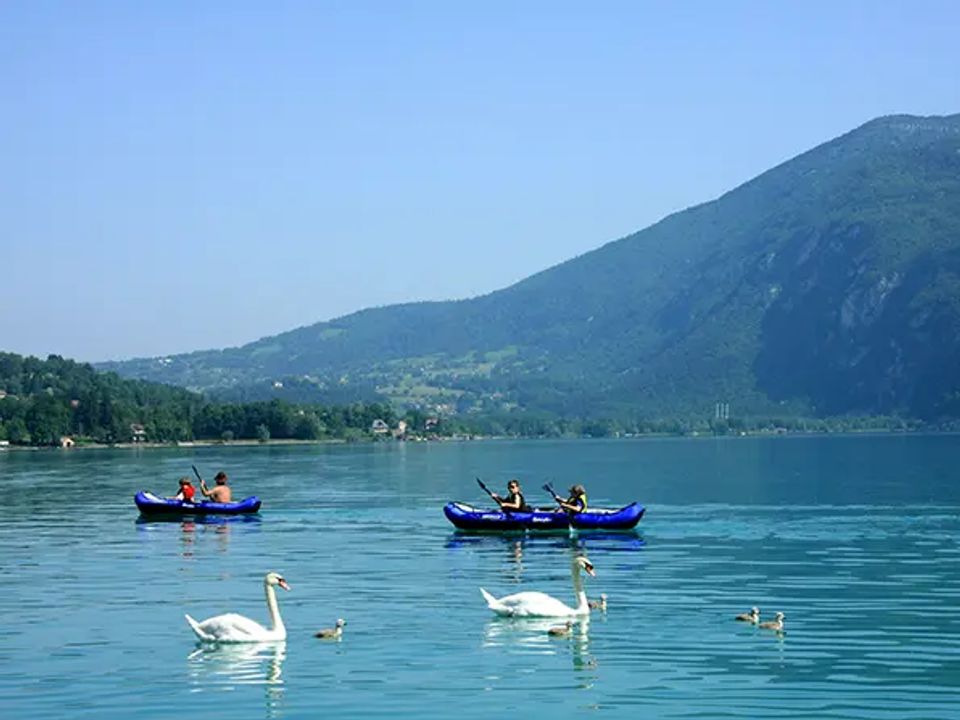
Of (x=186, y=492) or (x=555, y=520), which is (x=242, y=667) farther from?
(x=186, y=492)

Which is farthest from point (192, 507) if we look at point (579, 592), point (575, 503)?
point (579, 592)

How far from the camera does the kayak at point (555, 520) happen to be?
6725 cm

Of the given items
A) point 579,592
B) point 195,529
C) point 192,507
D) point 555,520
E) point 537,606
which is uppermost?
point 192,507

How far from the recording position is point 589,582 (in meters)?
48.8

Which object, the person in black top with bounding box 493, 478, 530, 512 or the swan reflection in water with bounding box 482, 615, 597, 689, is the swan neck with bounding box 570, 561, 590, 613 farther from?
the person in black top with bounding box 493, 478, 530, 512

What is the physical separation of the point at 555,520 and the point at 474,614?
26.3 metres

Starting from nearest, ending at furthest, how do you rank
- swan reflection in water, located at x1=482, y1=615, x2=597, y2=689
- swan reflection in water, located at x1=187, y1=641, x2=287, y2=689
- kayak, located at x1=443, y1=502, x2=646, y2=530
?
swan reflection in water, located at x1=187, y1=641, x2=287, y2=689 < swan reflection in water, located at x1=482, y1=615, x2=597, y2=689 < kayak, located at x1=443, y1=502, x2=646, y2=530

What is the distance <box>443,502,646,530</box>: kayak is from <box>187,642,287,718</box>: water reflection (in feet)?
106

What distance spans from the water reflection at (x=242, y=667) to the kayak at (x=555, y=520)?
106 feet

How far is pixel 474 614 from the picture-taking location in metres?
41.0

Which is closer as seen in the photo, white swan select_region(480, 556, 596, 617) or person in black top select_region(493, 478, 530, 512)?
white swan select_region(480, 556, 596, 617)

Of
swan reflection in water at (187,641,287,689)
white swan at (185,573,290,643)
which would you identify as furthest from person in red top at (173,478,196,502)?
swan reflection in water at (187,641,287,689)

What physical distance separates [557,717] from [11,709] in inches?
371

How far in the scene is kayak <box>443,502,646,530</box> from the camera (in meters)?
67.2
